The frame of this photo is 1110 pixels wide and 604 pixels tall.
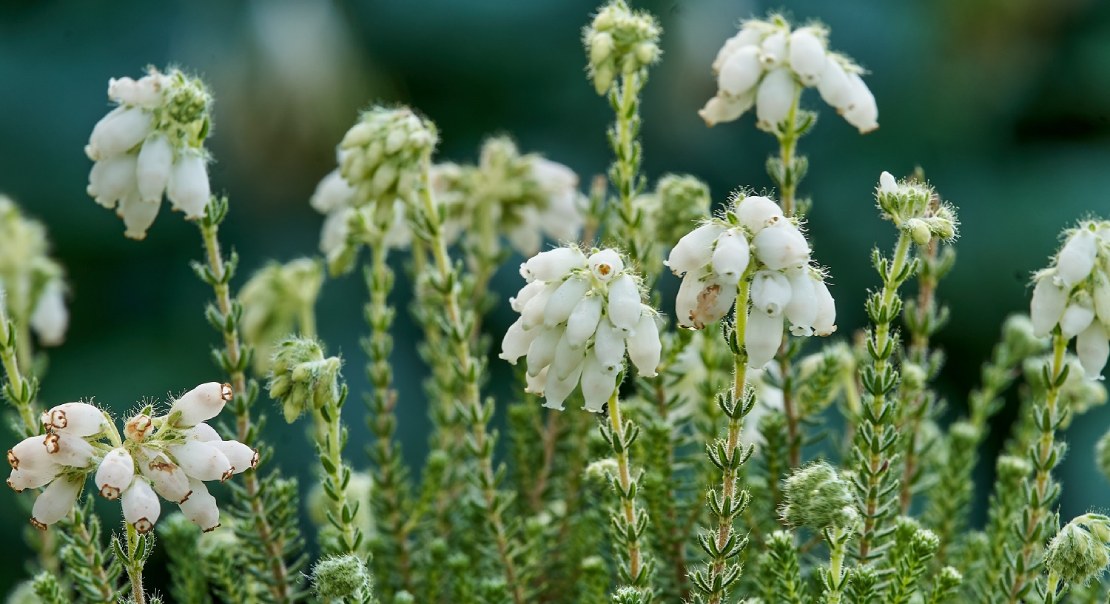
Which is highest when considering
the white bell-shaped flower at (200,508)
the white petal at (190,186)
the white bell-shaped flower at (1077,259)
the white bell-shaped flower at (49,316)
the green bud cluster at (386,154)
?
the white bell-shaped flower at (49,316)

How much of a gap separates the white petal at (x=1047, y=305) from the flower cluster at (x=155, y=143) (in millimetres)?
527

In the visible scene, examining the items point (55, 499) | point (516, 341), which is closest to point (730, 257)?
point (516, 341)

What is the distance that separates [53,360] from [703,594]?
197 cm

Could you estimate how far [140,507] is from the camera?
0.65 m

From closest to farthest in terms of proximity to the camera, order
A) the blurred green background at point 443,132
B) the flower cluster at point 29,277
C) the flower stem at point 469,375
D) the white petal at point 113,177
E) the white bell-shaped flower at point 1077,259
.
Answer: the white bell-shaped flower at point 1077,259, the white petal at point 113,177, the flower stem at point 469,375, the flower cluster at point 29,277, the blurred green background at point 443,132

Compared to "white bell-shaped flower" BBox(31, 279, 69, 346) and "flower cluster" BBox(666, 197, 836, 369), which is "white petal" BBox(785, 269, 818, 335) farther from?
"white bell-shaped flower" BBox(31, 279, 69, 346)

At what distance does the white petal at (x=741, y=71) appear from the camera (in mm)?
923

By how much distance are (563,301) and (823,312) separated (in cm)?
14

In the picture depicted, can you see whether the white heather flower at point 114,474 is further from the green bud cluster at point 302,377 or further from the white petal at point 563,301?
the white petal at point 563,301

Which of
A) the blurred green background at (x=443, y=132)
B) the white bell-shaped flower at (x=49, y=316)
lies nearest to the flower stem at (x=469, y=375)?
the white bell-shaped flower at (x=49, y=316)

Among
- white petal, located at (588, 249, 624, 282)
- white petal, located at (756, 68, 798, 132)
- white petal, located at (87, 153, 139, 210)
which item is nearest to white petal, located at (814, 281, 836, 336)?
white petal, located at (588, 249, 624, 282)

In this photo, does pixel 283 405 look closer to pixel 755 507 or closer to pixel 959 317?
pixel 755 507

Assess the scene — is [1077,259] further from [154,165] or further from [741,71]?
[154,165]

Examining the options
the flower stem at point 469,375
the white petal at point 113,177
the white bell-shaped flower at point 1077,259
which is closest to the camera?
the white bell-shaped flower at point 1077,259
